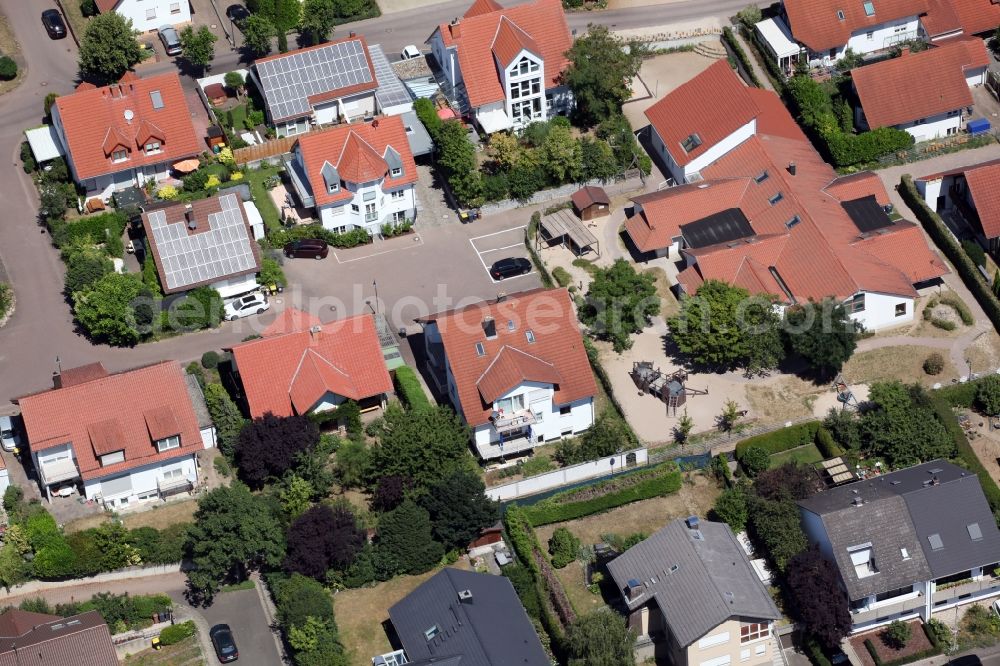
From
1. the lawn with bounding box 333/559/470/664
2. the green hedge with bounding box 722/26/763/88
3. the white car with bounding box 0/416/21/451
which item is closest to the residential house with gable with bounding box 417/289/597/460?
the lawn with bounding box 333/559/470/664

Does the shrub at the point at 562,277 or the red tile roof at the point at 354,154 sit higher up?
the red tile roof at the point at 354,154

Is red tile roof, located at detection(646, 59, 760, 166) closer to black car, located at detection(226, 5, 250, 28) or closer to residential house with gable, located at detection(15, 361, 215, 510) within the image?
black car, located at detection(226, 5, 250, 28)

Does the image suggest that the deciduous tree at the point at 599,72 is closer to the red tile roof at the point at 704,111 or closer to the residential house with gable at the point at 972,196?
the red tile roof at the point at 704,111

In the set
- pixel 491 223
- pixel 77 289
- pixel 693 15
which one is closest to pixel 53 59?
pixel 77 289

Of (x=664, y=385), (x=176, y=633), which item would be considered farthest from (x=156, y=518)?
(x=664, y=385)

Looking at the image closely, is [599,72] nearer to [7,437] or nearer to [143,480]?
[143,480]

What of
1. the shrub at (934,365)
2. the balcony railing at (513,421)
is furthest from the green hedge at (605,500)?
the shrub at (934,365)
